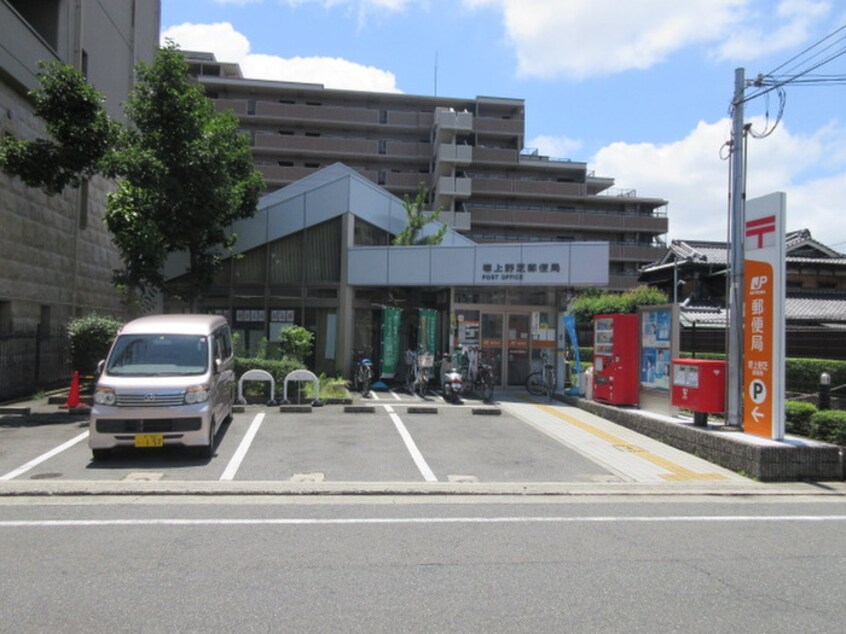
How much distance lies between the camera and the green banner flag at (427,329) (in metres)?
17.5

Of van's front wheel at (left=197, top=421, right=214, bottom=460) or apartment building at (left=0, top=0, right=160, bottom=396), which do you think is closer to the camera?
van's front wheel at (left=197, top=421, right=214, bottom=460)

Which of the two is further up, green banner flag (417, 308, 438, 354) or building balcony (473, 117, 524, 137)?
building balcony (473, 117, 524, 137)

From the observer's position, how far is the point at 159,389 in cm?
873

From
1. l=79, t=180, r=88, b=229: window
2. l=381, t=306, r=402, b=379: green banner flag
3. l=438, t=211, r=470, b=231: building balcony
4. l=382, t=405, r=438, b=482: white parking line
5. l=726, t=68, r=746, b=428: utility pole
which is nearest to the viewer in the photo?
l=382, t=405, r=438, b=482: white parking line

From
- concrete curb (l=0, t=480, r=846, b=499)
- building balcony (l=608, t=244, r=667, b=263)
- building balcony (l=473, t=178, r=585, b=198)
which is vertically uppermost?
building balcony (l=473, t=178, r=585, b=198)

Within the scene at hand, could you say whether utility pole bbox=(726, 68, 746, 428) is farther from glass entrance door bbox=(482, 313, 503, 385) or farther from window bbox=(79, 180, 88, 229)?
window bbox=(79, 180, 88, 229)

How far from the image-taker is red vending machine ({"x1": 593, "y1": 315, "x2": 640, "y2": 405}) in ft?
42.5

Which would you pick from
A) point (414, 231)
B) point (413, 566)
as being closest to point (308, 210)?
point (414, 231)

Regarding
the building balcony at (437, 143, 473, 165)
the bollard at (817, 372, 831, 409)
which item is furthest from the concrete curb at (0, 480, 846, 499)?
the building balcony at (437, 143, 473, 165)

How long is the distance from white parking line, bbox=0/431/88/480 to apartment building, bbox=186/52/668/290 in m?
40.6

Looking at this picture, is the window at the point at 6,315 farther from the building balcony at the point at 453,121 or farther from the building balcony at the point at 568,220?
the building balcony at the point at 568,220

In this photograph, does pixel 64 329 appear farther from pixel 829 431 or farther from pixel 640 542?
pixel 829 431

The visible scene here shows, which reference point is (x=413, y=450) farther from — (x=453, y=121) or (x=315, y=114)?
(x=315, y=114)

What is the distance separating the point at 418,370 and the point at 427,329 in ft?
6.00
